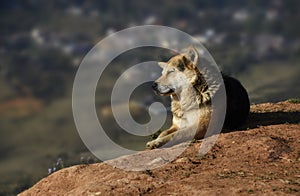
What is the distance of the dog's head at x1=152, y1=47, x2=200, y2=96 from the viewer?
12.9 m

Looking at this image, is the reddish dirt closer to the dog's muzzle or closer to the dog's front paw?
the dog's front paw

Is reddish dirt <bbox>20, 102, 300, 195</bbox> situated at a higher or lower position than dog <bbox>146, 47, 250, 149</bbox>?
lower

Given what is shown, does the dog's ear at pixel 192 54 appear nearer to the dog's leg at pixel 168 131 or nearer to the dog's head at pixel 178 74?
the dog's head at pixel 178 74

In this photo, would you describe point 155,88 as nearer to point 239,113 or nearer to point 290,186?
point 239,113

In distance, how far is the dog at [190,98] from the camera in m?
12.6

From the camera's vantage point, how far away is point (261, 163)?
10.3 m

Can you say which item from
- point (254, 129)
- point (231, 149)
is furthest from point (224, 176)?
point (254, 129)

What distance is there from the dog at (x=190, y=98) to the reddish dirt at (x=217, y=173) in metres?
0.61

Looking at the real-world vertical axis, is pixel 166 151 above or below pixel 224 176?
above

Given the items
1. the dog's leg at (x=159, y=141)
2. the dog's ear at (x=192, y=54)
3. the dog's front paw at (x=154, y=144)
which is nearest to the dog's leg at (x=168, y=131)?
the dog's leg at (x=159, y=141)

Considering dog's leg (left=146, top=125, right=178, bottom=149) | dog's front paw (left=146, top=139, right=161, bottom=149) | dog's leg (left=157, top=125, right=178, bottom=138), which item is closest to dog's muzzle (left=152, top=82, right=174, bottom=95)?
dog's leg (left=157, top=125, right=178, bottom=138)

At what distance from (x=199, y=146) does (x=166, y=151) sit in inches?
26.6

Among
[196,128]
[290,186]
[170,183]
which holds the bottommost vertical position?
[290,186]

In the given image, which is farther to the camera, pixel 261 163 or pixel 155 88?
pixel 155 88
